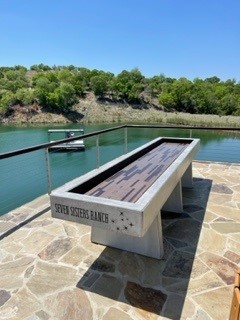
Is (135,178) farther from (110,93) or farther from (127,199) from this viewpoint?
(110,93)

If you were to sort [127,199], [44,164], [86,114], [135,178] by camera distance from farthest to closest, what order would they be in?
[86,114] < [44,164] < [135,178] < [127,199]

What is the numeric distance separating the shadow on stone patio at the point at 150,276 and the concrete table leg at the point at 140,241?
0.17ft

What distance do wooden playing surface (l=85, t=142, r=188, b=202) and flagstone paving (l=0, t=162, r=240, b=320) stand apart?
65 cm

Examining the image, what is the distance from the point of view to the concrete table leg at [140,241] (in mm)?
2404

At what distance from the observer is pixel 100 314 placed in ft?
6.07

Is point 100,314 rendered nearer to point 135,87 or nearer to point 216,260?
point 216,260

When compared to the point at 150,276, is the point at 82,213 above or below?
above

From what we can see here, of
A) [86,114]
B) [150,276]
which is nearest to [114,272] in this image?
[150,276]

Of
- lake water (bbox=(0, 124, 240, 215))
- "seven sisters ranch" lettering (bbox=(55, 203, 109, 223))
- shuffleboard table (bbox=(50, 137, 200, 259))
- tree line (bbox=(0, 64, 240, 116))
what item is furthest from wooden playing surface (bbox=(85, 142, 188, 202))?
tree line (bbox=(0, 64, 240, 116))

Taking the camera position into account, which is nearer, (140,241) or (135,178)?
(140,241)

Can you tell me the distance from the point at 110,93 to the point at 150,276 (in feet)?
173

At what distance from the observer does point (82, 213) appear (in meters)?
1.92

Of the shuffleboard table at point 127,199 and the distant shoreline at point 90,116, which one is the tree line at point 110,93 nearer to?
the distant shoreline at point 90,116

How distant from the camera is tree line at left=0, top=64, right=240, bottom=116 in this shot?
4491 centimetres
